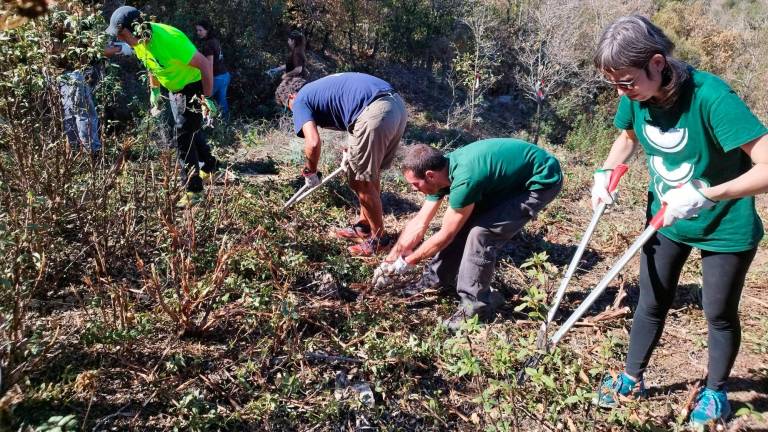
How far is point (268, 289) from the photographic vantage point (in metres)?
3.09

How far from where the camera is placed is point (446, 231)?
2980 mm

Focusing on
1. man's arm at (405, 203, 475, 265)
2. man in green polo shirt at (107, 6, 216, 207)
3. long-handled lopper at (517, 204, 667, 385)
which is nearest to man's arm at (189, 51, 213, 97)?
man in green polo shirt at (107, 6, 216, 207)

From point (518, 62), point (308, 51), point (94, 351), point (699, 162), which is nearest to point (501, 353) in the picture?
point (699, 162)

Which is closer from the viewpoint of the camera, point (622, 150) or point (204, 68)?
point (622, 150)

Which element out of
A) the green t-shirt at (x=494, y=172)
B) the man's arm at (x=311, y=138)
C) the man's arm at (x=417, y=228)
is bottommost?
the man's arm at (x=417, y=228)

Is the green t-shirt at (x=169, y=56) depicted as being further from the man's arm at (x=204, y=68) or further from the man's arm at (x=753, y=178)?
the man's arm at (x=753, y=178)

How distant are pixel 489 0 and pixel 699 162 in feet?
48.1

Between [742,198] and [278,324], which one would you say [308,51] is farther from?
[742,198]

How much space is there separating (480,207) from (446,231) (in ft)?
1.23

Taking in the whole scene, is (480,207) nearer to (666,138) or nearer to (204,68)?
(666,138)

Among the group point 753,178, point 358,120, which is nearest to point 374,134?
point 358,120

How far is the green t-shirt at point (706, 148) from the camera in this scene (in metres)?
1.93

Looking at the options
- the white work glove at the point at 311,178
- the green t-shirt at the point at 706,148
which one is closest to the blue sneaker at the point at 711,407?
the green t-shirt at the point at 706,148

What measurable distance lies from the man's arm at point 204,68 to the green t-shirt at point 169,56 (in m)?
0.04
